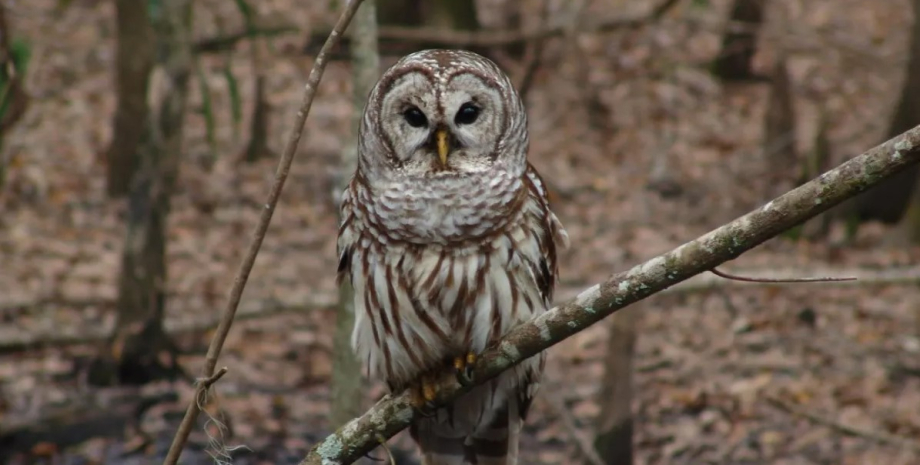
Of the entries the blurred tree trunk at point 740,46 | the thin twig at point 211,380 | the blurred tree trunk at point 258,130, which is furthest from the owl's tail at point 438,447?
the blurred tree trunk at point 740,46

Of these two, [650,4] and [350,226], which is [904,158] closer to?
[350,226]

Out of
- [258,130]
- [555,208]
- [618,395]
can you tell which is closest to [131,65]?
[258,130]

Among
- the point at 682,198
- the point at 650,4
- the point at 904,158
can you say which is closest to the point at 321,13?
the point at 650,4

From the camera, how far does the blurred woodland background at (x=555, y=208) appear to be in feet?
22.6

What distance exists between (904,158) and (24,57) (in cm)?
624

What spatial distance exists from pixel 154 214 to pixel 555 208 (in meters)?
4.73

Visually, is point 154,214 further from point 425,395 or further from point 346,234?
point 425,395

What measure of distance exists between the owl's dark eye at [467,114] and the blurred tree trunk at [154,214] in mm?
3343

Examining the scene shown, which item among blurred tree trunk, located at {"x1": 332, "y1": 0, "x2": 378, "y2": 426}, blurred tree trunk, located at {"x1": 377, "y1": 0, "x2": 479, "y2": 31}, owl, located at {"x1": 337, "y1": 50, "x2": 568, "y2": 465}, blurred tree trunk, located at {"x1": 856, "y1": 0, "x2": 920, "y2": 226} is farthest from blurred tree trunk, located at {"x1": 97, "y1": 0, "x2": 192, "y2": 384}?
blurred tree trunk, located at {"x1": 377, "y1": 0, "x2": 479, "y2": 31}

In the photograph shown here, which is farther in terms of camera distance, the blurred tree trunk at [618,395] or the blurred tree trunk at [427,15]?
the blurred tree trunk at [427,15]

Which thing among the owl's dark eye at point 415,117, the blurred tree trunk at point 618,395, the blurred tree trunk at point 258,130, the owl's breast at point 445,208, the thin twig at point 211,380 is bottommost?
the blurred tree trunk at point 618,395

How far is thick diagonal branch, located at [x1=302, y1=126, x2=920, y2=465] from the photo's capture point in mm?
2547

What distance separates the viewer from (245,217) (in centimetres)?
1086

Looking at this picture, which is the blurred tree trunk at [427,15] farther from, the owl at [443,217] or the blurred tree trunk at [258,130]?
the owl at [443,217]
